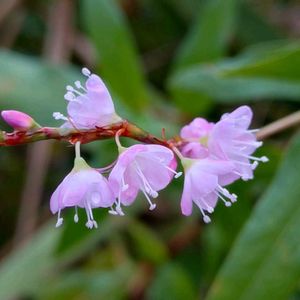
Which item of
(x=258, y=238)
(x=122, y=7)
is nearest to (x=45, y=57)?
(x=122, y=7)

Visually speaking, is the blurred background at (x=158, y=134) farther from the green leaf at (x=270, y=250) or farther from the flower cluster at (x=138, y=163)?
the flower cluster at (x=138, y=163)

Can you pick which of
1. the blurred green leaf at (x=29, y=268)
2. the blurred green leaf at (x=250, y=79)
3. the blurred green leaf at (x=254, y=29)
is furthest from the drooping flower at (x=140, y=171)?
the blurred green leaf at (x=254, y=29)

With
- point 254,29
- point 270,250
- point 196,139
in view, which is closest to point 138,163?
point 196,139

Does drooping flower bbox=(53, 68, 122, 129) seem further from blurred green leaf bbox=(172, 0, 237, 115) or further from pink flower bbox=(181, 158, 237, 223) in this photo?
blurred green leaf bbox=(172, 0, 237, 115)

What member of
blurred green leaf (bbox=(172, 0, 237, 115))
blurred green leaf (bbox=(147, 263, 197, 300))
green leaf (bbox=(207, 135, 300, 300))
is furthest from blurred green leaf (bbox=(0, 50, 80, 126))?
green leaf (bbox=(207, 135, 300, 300))

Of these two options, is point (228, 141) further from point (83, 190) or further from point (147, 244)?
point (147, 244)
